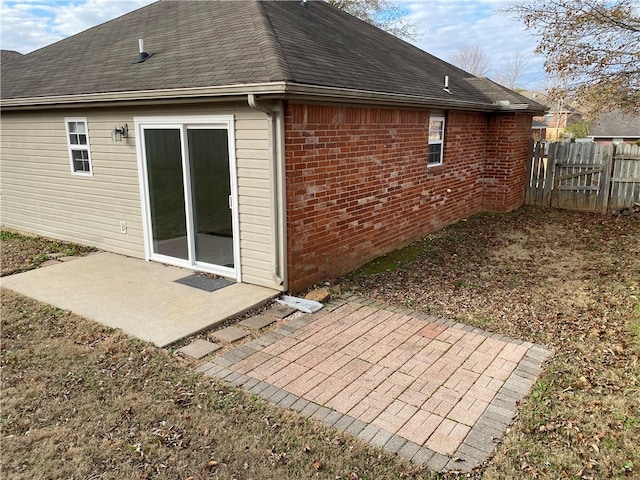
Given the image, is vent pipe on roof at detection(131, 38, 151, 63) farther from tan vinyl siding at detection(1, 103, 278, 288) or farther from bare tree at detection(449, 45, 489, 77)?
bare tree at detection(449, 45, 489, 77)

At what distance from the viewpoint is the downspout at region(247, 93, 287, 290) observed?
5531 millimetres

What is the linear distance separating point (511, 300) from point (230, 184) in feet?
13.5

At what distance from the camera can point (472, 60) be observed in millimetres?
48344

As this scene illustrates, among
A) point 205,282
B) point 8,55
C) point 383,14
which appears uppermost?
point 383,14

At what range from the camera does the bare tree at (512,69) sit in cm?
5009

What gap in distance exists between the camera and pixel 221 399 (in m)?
3.81

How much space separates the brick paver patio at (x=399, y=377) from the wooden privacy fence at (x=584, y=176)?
29.0 ft

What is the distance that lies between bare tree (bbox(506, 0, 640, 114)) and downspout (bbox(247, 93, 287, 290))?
9.13 meters

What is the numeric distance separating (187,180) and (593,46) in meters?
10.3

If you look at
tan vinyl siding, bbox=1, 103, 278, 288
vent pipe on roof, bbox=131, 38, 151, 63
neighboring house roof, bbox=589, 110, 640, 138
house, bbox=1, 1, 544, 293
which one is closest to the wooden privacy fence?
house, bbox=1, 1, 544, 293

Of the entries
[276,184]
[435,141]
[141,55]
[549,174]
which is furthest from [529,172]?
[141,55]

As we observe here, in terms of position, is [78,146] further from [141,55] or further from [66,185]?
[141,55]

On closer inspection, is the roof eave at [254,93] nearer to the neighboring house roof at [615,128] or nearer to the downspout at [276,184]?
the downspout at [276,184]

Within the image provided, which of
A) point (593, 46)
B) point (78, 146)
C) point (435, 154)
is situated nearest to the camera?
point (78, 146)
